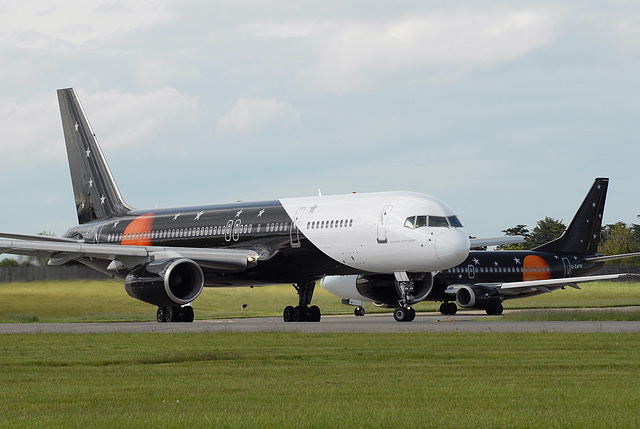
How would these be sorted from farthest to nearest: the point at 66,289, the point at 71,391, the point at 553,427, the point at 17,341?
1. the point at 66,289
2. the point at 17,341
3. the point at 71,391
4. the point at 553,427

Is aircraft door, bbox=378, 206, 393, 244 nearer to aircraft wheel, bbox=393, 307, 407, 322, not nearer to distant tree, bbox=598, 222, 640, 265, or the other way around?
aircraft wheel, bbox=393, 307, 407, 322

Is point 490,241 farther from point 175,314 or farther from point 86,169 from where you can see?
point 86,169

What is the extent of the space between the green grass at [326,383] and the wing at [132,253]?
39.0 feet

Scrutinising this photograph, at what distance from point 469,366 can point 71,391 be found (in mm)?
5789

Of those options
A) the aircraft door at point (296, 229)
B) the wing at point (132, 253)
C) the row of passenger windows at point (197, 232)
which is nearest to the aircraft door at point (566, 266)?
the aircraft door at point (296, 229)

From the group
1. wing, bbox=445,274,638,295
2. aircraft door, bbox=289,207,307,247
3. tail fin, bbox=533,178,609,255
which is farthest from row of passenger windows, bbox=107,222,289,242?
tail fin, bbox=533,178,609,255

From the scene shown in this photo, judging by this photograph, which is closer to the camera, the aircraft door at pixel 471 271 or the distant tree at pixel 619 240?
the aircraft door at pixel 471 271

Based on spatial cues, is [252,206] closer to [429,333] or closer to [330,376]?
[429,333]

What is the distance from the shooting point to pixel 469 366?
13930mm

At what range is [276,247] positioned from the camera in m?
31.8

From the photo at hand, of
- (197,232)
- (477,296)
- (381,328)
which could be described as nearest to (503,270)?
(477,296)

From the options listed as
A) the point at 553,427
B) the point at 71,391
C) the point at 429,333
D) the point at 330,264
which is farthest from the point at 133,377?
the point at 330,264

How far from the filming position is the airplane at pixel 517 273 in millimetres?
41094

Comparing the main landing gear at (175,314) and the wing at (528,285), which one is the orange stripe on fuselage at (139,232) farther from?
the wing at (528,285)
